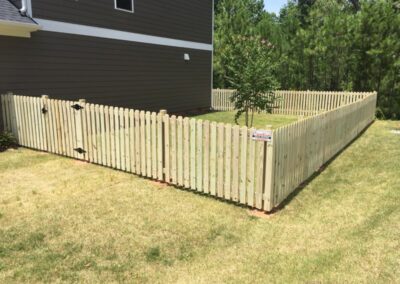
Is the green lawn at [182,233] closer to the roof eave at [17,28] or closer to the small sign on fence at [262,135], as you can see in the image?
the small sign on fence at [262,135]

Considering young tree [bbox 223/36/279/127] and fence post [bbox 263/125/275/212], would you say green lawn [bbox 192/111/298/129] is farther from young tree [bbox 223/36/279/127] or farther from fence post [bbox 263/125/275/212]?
fence post [bbox 263/125/275/212]

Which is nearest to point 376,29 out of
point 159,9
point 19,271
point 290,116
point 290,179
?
point 290,116

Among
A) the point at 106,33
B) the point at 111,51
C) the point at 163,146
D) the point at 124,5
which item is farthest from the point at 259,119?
the point at 163,146

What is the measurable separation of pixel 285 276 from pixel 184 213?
193 centimetres

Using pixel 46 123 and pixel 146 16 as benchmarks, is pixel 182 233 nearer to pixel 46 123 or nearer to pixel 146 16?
pixel 46 123

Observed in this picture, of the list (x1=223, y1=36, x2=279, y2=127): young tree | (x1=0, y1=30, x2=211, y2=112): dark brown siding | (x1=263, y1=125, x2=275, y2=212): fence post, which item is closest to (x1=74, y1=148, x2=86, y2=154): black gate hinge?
(x1=0, y1=30, x2=211, y2=112): dark brown siding

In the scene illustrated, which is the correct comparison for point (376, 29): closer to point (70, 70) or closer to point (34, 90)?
point (70, 70)

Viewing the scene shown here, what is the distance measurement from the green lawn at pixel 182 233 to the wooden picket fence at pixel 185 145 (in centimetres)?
29

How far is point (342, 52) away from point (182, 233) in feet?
54.5

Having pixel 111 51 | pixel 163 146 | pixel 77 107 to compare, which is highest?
pixel 111 51

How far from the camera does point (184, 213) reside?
522 cm

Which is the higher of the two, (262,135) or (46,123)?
(262,135)

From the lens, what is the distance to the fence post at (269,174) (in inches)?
198

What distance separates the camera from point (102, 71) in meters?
12.0
